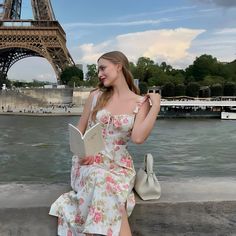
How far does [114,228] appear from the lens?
1548mm

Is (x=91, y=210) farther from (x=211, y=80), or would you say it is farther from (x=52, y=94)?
(x=211, y=80)

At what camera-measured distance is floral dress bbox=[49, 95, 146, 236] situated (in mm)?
1542

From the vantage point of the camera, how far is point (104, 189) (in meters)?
1.57

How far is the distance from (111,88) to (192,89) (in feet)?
128

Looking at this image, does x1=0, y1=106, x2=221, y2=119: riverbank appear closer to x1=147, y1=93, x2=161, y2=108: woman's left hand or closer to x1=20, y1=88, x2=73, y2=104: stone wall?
x1=20, y1=88, x2=73, y2=104: stone wall

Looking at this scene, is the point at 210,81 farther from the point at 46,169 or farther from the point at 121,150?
the point at 121,150

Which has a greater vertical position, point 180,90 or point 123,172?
point 123,172

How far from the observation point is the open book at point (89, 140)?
1637 mm

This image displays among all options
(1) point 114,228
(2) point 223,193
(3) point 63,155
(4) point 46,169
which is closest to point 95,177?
(1) point 114,228

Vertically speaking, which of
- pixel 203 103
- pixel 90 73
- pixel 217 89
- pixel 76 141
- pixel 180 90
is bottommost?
pixel 203 103

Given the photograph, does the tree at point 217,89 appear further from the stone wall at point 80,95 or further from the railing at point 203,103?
the stone wall at point 80,95

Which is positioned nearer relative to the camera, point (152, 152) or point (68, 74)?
point (152, 152)

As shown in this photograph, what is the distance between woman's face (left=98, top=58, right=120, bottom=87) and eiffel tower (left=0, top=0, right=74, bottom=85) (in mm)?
34135

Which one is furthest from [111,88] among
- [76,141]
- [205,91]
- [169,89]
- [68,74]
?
[205,91]
